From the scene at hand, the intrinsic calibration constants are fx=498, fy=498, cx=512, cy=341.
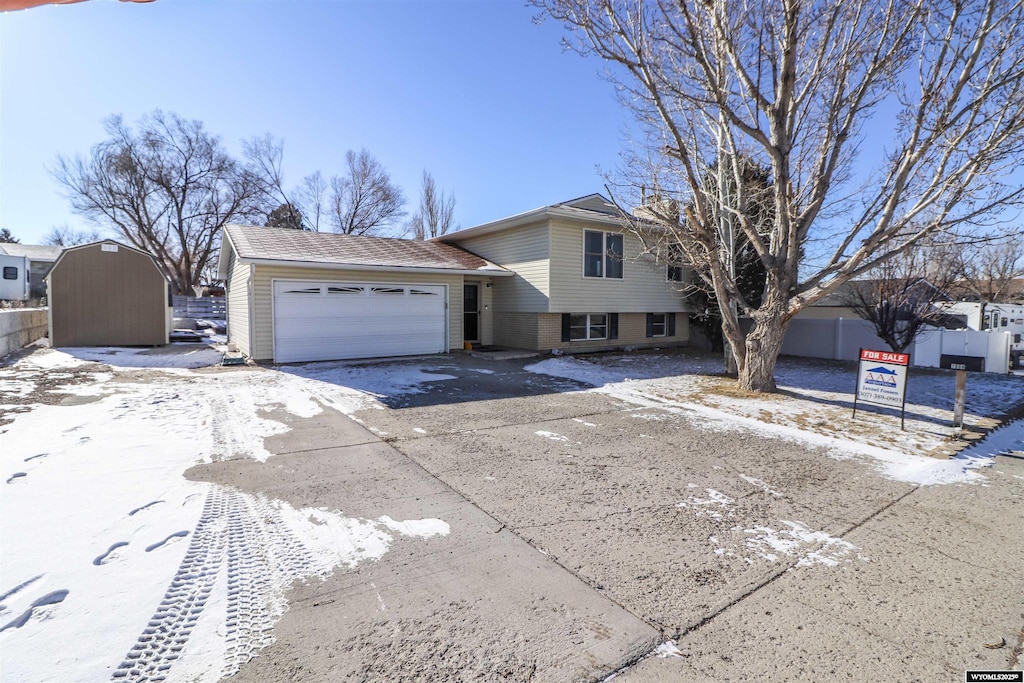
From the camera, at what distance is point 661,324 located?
720 inches

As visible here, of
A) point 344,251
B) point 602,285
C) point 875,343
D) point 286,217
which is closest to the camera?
point 344,251

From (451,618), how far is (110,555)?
7.31 feet

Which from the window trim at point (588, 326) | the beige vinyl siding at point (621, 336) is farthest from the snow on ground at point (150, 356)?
the window trim at point (588, 326)

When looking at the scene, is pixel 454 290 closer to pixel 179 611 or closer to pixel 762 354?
pixel 762 354

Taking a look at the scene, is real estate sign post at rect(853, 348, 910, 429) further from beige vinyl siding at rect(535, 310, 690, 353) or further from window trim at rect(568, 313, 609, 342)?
window trim at rect(568, 313, 609, 342)

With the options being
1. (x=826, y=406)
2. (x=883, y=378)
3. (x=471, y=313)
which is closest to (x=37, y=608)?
(x=883, y=378)

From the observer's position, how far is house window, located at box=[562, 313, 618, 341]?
15.5m

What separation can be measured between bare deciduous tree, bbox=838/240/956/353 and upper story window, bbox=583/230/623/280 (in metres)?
A: 6.75

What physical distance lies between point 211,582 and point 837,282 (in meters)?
9.53

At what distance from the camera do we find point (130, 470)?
15.0 ft

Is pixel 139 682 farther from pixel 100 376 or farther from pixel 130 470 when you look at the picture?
pixel 100 376

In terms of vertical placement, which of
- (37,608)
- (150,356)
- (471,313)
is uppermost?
(471,313)

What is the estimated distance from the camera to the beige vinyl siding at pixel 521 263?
569 inches

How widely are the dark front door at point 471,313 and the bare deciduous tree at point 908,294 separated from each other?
11144 mm
